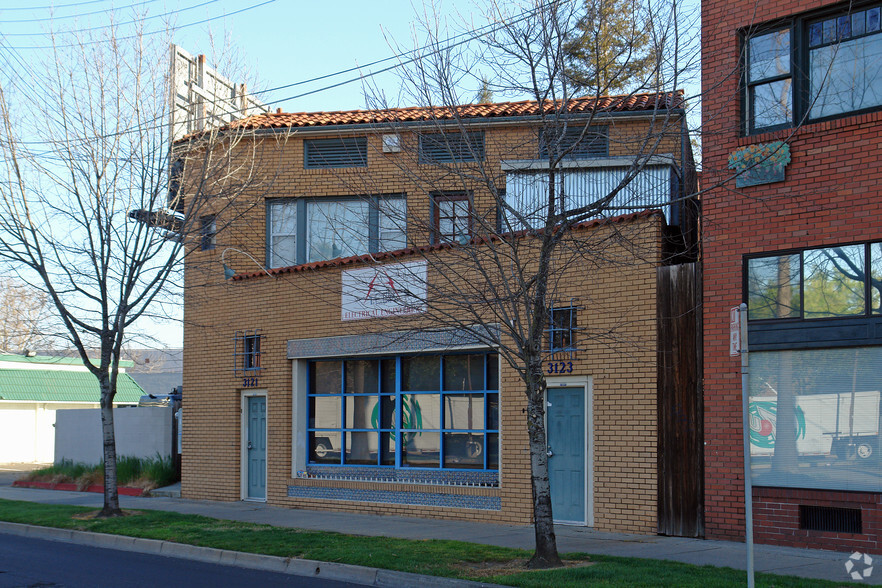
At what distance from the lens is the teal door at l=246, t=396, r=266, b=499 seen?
1825 cm

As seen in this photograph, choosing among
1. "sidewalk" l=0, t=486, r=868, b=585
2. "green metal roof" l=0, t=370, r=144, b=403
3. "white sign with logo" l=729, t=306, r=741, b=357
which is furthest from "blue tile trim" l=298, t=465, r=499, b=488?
"green metal roof" l=0, t=370, r=144, b=403

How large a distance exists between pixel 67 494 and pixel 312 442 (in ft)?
24.7

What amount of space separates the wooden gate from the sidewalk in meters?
0.46

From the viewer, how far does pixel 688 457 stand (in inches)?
479

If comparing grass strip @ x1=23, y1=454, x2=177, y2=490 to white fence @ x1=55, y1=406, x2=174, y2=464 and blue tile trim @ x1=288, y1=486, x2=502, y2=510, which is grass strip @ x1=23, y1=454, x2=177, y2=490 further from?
blue tile trim @ x1=288, y1=486, x2=502, y2=510

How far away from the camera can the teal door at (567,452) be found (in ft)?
44.0

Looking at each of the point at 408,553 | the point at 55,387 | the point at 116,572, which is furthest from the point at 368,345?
the point at 55,387

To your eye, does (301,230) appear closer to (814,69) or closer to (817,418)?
(814,69)

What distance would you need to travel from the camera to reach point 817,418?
36.4 feet

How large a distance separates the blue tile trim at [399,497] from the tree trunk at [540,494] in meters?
4.31

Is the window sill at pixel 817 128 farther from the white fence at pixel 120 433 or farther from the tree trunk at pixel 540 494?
the white fence at pixel 120 433

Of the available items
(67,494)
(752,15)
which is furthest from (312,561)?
(67,494)

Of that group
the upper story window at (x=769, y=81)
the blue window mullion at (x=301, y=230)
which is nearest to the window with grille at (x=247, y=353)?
the blue window mullion at (x=301, y=230)

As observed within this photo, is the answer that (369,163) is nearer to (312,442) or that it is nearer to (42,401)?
(312,442)
